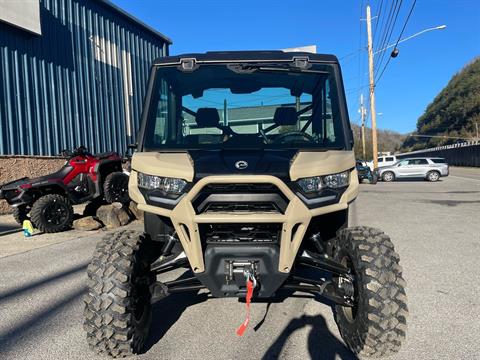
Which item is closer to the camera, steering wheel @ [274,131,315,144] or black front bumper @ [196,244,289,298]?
black front bumper @ [196,244,289,298]

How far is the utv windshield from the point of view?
3.73 metres

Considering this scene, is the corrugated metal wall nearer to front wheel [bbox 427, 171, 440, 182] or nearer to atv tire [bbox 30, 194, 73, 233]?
atv tire [bbox 30, 194, 73, 233]

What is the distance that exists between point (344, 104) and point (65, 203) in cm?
728

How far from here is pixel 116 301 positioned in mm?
3143

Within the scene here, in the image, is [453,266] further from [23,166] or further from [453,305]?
[23,166]

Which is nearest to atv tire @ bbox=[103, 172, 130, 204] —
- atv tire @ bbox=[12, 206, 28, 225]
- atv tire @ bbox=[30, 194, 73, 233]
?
atv tire @ bbox=[30, 194, 73, 233]

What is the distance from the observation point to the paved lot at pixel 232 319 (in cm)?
345

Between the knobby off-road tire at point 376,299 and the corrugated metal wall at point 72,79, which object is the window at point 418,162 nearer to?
the corrugated metal wall at point 72,79

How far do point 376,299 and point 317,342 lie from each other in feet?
2.68

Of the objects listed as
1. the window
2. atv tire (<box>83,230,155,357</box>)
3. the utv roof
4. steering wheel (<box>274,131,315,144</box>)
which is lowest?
the window

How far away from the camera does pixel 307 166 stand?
3123 millimetres

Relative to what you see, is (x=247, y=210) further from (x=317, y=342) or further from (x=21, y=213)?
(x=21, y=213)

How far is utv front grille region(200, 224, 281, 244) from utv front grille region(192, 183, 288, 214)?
0.52 ft

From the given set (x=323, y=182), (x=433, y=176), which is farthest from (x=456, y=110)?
(x=323, y=182)
